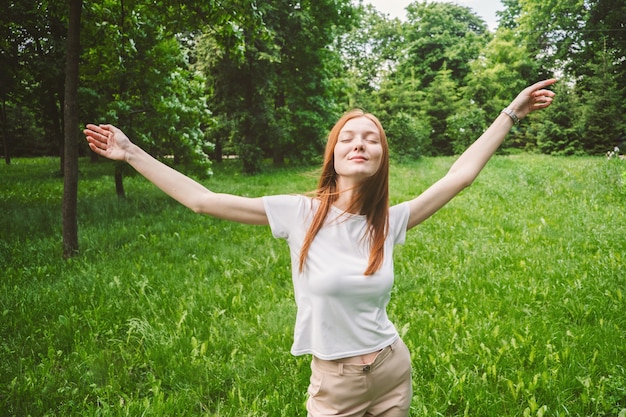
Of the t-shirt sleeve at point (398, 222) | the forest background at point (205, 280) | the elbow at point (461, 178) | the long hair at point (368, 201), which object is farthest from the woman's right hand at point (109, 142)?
the forest background at point (205, 280)

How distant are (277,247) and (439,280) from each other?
2908 mm

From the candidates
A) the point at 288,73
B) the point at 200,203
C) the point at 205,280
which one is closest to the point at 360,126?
the point at 200,203

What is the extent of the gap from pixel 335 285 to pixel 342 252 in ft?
0.53

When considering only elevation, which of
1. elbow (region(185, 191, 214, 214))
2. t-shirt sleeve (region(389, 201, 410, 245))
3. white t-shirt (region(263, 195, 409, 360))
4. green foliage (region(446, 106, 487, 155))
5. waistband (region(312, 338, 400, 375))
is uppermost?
green foliage (region(446, 106, 487, 155))

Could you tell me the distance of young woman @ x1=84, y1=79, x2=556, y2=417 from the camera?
1.82m

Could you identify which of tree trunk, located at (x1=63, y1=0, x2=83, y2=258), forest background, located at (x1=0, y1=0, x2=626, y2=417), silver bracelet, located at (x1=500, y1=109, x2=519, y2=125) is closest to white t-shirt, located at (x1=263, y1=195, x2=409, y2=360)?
silver bracelet, located at (x1=500, y1=109, x2=519, y2=125)

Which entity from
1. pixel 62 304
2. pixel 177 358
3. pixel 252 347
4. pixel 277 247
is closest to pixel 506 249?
pixel 277 247

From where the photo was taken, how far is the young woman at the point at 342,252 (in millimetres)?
1824

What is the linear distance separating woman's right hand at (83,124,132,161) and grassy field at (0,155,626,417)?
0.99 m

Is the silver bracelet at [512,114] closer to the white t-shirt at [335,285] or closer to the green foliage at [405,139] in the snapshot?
the white t-shirt at [335,285]

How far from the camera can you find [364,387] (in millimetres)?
1833

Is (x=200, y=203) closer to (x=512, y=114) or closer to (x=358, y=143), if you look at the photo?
(x=358, y=143)

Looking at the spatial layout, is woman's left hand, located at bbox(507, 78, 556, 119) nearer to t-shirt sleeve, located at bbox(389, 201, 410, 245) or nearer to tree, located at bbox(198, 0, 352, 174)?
t-shirt sleeve, located at bbox(389, 201, 410, 245)

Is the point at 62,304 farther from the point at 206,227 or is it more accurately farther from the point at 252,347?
the point at 206,227
